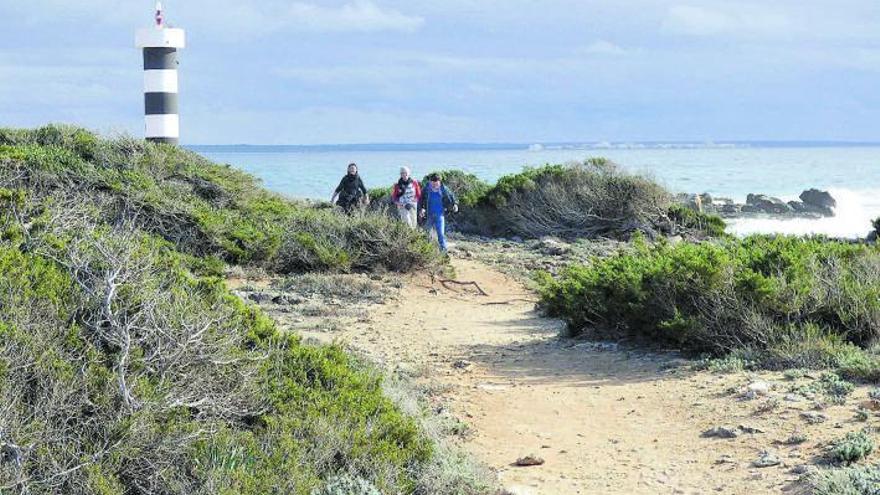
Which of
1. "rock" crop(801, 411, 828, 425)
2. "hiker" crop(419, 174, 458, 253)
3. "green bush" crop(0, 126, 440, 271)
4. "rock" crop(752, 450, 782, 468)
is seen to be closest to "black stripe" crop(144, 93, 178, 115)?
"green bush" crop(0, 126, 440, 271)

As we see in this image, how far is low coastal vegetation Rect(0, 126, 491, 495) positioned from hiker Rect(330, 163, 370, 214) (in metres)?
13.2

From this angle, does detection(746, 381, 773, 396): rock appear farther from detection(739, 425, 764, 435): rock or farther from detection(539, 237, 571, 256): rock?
detection(539, 237, 571, 256): rock

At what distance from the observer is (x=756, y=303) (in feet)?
31.2

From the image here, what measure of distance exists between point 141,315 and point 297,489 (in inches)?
42.9

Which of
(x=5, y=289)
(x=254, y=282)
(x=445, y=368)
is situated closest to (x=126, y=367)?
(x=5, y=289)

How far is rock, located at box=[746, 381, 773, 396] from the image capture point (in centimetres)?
809

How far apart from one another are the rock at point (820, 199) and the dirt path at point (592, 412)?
3466cm

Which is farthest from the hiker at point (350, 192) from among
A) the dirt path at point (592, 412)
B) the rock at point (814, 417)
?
the rock at point (814, 417)

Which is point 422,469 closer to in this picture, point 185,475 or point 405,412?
point 405,412

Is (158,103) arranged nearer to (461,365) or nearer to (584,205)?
(584,205)

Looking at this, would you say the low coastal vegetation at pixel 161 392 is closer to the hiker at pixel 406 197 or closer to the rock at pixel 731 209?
the hiker at pixel 406 197

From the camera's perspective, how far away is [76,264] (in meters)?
5.36

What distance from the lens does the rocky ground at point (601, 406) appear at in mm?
6594

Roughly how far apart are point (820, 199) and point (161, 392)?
43.0 m
